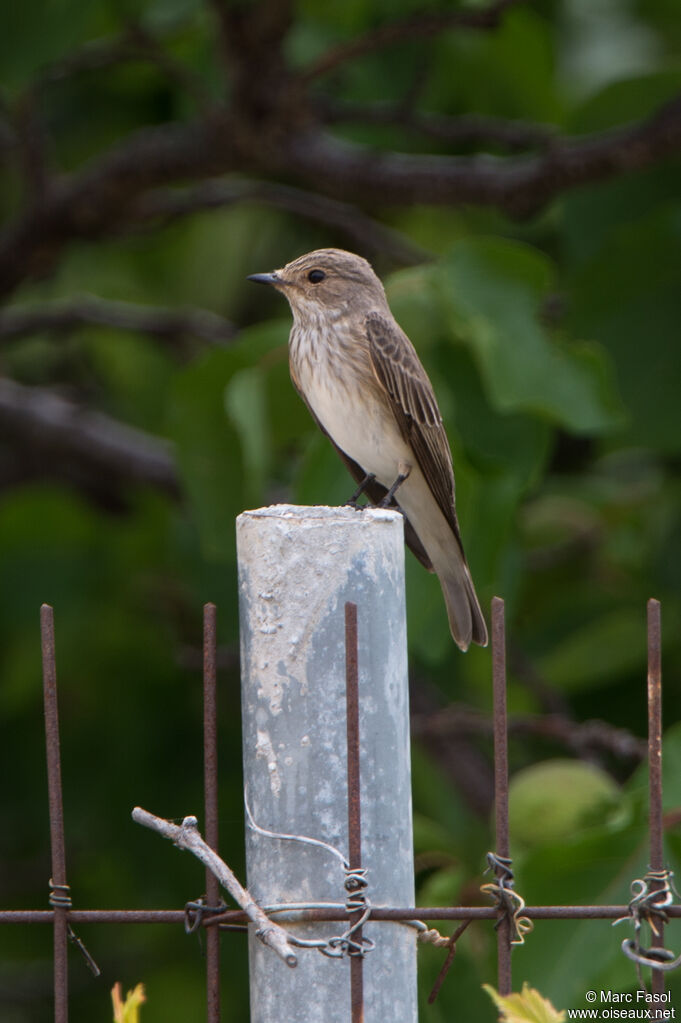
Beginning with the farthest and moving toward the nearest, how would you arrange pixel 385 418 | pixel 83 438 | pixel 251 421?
1. pixel 83 438
2. pixel 385 418
3. pixel 251 421

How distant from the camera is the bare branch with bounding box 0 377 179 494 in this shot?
19.0ft

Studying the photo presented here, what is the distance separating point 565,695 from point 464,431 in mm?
1883

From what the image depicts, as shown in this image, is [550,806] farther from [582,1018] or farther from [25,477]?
[25,477]

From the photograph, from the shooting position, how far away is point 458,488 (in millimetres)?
3727

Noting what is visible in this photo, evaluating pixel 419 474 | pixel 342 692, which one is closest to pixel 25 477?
pixel 419 474

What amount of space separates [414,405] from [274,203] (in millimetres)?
2236

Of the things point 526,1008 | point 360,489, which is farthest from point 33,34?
point 526,1008

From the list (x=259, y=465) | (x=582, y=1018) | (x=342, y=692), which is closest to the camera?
(x=342, y=692)

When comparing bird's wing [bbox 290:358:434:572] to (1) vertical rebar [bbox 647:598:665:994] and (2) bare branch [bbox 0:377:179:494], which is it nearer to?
(2) bare branch [bbox 0:377:179:494]

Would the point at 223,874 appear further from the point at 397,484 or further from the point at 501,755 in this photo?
the point at 397,484

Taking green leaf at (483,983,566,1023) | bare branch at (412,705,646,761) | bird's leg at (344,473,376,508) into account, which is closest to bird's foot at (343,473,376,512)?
bird's leg at (344,473,376,508)

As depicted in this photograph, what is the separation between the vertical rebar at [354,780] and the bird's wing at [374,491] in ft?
6.06

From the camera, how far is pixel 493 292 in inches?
153

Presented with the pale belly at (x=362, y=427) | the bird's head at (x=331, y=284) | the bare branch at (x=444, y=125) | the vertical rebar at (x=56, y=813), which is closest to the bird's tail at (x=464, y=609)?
the pale belly at (x=362, y=427)
